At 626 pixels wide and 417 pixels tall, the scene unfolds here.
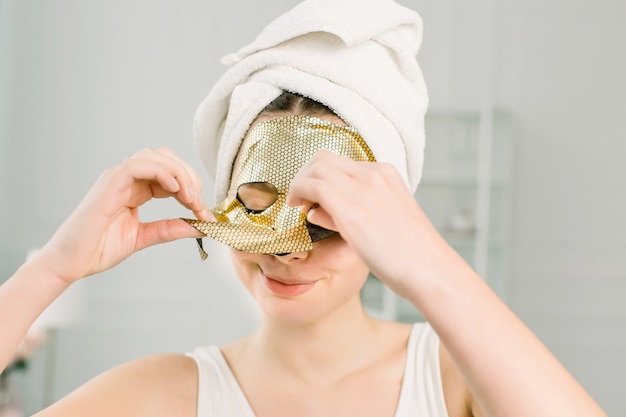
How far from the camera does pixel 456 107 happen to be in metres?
3.77

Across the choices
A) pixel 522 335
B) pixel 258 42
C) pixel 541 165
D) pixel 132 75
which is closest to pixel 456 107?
pixel 541 165

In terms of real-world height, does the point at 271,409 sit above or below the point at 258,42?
below

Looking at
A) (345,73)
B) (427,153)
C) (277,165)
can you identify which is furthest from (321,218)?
(427,153)

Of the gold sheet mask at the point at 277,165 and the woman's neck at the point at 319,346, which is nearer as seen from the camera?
the gold sheet mask at the point at 277,165

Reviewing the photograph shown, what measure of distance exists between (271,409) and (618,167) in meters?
3.29

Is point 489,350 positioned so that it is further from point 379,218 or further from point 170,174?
point 170,174

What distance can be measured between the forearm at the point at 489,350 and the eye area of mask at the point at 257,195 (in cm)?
28

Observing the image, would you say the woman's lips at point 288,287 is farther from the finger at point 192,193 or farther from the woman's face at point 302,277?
the finger at point 192,193

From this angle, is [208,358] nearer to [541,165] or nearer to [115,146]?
[115,146]

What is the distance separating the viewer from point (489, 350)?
66 cm

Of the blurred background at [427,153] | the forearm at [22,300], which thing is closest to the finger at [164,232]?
the forearm at [22,300]

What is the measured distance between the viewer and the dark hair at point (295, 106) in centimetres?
94

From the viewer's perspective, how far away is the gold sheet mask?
2.78 ft

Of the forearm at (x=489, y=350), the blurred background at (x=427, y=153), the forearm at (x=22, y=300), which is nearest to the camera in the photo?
the forearm at (x=489, y=350)
